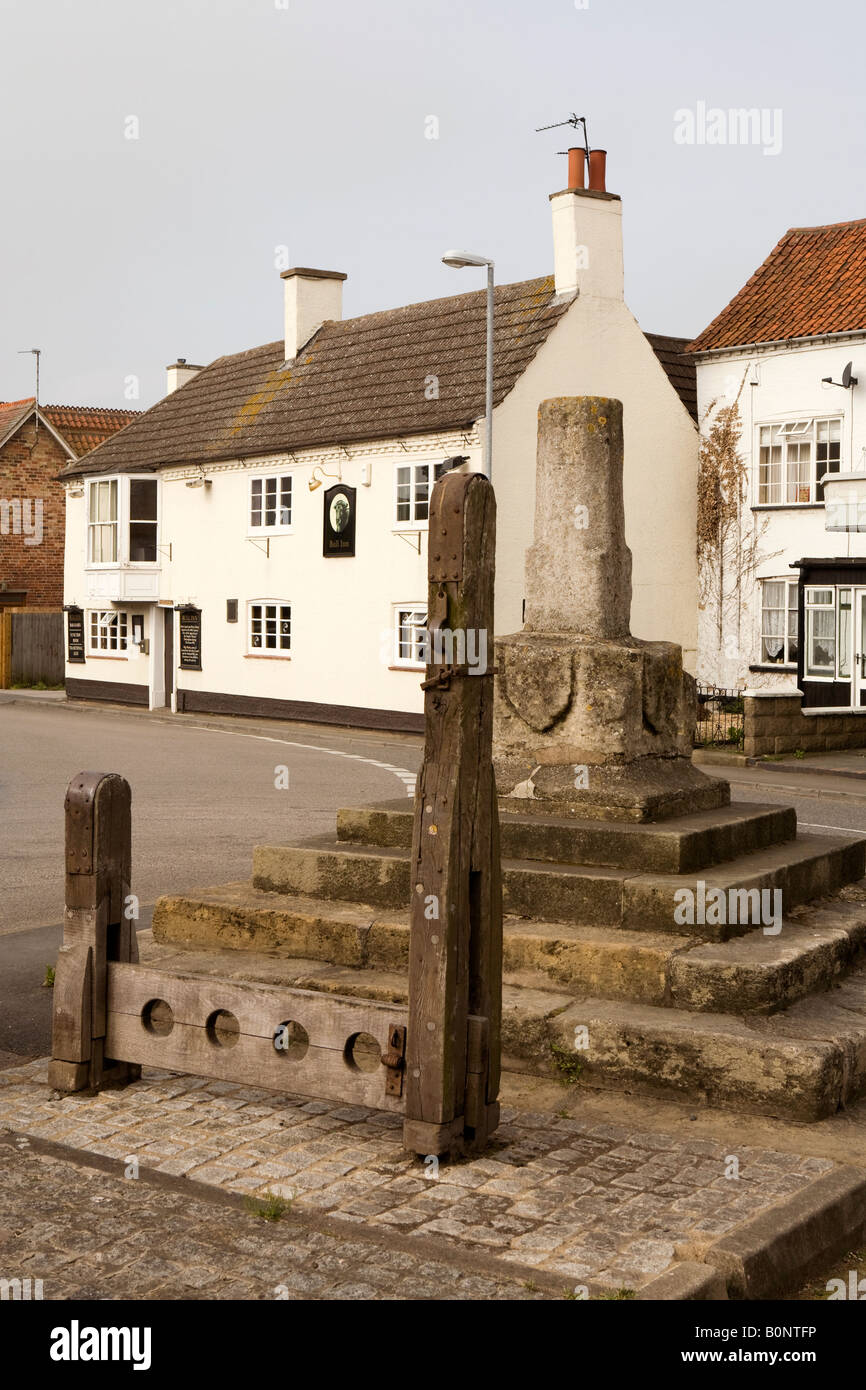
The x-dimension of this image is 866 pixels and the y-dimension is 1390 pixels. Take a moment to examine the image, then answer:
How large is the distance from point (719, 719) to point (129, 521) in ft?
52.2

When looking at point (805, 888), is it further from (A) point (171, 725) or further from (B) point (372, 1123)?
(A) point (171, 725)

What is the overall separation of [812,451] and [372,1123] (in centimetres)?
2443

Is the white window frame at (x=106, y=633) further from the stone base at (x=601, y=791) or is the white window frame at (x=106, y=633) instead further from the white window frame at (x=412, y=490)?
the stone base at (x=601, y=791)

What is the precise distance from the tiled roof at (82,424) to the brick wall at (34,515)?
0.64m

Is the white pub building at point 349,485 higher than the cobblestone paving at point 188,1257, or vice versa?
the white pub building at point 349,485

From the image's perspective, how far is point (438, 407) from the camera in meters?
26.8

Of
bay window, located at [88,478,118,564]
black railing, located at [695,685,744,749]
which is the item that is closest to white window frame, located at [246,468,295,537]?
bay window, located at [88,478,118,564]

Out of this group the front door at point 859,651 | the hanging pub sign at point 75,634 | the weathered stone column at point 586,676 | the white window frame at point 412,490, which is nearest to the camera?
the weathered stone column at point 586,676

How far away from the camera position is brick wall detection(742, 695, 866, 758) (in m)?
21.5

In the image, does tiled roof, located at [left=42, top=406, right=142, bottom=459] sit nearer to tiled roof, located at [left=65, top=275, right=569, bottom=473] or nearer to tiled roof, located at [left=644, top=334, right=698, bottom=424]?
tiled roof, located at [left=65, top=275, right=569, bottom=473]

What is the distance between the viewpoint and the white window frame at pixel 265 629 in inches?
1185

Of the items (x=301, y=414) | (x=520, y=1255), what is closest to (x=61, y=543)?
(x=301, y=414)

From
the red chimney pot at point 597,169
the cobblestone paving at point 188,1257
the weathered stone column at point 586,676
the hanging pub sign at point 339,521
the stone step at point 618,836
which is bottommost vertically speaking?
the cobblestone paving at point 188,1257

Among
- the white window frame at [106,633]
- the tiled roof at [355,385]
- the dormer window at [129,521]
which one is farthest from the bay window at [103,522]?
the white window frame at [106,633]
